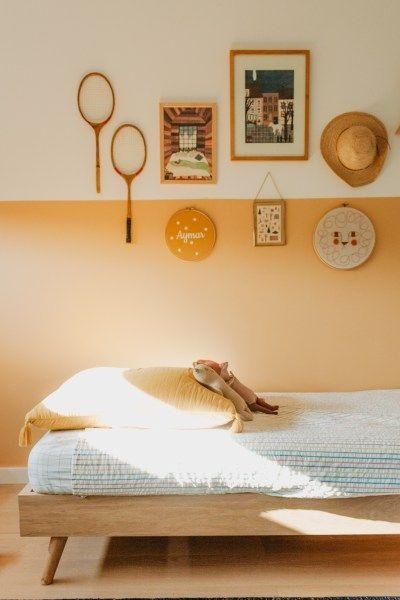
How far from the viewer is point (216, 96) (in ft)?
10.2

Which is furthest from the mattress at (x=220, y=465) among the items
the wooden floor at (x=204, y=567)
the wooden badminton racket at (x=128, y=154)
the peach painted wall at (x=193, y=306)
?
the wooden badminton racket at (x=128, y=154)

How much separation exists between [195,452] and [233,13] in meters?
2.31

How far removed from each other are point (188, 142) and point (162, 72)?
0.40m

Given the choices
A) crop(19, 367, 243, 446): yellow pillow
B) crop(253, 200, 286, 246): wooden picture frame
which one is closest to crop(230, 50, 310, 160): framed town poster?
crop(253, 200, 286, 246): wooden picture frame

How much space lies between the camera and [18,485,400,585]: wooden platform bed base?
2.15 metres

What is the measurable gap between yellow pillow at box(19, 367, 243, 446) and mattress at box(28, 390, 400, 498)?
0.08 meters

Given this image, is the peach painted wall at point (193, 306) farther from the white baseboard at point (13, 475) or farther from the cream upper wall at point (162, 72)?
the cream upper wall at point (162, 72)

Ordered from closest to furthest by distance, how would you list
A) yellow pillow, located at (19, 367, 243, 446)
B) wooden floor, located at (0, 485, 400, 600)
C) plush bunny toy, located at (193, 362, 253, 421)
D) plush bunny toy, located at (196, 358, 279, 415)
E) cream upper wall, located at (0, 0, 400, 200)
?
Result: wooden floor, located at (0, 485, 400, 600) → yellow pillow, located at (19, 367, 243, 446) → plush bunny toy, located at (193, 362, 253, 421) → plush bunny toy, located at (196, 358, 279, 415) → cream upper wall, located at (0, 0, 400, 200)

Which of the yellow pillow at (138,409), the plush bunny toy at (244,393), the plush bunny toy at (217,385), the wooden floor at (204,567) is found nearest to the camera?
the wooden floor at (204,567)

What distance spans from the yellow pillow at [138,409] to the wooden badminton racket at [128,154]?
1.06m

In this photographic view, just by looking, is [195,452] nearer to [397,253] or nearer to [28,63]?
[397,253]

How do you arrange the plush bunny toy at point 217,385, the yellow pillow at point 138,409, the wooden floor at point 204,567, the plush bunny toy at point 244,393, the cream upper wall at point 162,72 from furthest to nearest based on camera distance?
the cream upper wall at point 162,72 < the plush bunny toy at point 244,393 < the plush bunny toy at point 217,385 < the yellow pillow at point 138,409 < the wooden floor at point 204,567

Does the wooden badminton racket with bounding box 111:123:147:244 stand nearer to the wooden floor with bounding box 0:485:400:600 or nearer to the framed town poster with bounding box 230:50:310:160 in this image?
the framed town poster with bounding box 230:50:310:160

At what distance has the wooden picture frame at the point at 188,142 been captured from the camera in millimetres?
3094
